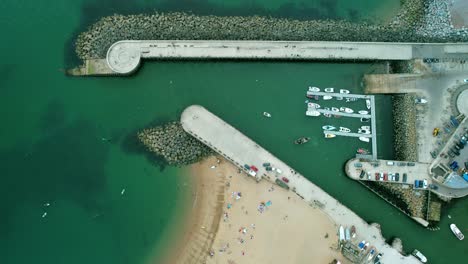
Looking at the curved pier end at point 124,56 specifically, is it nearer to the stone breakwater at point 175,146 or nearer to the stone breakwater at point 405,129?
the stone breakwater at point 175,146

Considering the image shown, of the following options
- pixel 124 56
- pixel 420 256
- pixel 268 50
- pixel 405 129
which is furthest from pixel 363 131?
pixel 124 56

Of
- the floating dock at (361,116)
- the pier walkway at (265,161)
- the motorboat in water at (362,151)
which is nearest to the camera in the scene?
the pier walkway at (265,161)

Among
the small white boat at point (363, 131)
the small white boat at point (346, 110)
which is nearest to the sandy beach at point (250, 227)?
the small white boat at point (363, 131)

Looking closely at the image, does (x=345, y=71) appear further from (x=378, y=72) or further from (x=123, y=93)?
(x=123, y=93)

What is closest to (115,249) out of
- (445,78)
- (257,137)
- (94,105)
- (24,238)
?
(24,238)

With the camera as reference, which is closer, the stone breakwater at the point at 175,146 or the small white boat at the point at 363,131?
the stone breakwater at the point at 175,146

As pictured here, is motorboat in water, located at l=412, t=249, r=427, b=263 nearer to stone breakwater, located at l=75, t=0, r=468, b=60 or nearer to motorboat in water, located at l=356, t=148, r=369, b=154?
motorboat in water, located at l=356, t=148, r=369, b=154
